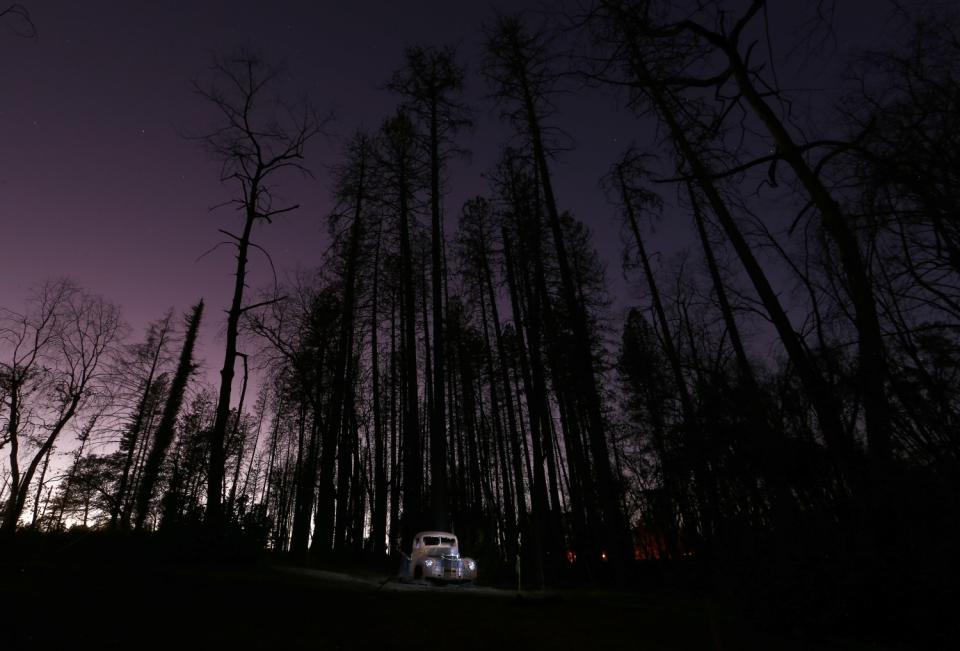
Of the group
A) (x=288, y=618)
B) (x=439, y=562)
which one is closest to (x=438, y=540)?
(x=439, y=562)

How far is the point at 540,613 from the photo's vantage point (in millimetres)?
5516

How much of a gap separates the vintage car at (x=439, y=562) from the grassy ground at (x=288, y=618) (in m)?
4.34

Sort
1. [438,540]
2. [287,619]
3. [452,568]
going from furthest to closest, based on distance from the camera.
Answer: [438,540] → [452,568] → [287,619]

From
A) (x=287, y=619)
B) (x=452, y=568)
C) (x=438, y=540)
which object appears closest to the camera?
(x=287, y=619)

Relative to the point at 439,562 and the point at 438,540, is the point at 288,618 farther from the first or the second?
the point at 438,540

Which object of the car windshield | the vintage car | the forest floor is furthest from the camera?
the car windshield

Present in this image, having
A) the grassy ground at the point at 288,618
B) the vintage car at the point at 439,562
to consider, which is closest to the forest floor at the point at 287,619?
the grassy ground at the point at 288,618

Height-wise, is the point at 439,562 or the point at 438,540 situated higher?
the point at 438,540

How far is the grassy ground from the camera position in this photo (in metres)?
3.52

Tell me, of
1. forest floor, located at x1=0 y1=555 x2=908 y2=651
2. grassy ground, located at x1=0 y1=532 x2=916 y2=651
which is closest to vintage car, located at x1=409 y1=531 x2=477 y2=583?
grassy ground, located at x1=0 y1=532 x2=916 y2=651

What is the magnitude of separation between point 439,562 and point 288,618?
680 cm

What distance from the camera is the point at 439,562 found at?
10.5 meters

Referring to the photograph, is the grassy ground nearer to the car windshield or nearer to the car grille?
the car grille

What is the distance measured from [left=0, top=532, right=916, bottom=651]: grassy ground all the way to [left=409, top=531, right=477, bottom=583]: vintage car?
4.34 meters
